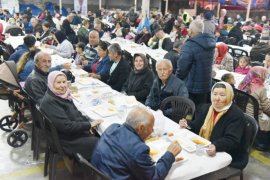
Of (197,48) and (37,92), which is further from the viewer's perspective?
(197,48)

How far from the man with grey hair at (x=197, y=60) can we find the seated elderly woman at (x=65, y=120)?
148cm

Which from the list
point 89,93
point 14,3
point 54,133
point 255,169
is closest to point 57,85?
point 54,133

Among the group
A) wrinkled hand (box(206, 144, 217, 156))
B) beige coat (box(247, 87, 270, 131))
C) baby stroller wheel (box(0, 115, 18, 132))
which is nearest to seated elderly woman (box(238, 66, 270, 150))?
beige coat (box(247, 87, 270, 131))

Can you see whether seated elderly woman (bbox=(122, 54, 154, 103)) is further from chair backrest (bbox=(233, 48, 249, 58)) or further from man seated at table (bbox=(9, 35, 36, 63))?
chair backrest (bbox=(233, 48, 249, 58))

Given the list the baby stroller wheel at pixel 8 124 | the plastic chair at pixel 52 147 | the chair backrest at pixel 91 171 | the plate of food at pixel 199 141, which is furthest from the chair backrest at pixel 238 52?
the chair backrest at pixel 91 171

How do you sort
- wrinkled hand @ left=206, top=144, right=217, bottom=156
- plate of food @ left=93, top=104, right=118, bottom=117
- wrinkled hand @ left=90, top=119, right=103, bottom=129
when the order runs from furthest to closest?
plate of food @ left=93, top=104, right=118, bottom=117 < wrinkled hand @ left=90, top=119, right=103, bottom=129 < wrinkled hand @ left=206, top=144, right=217, bottom=156

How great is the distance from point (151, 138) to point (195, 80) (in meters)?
1.58

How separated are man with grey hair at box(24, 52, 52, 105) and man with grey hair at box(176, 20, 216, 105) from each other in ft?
5.54

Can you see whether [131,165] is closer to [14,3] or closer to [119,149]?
[119,149]

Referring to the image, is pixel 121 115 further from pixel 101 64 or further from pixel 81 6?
pixel 81 6

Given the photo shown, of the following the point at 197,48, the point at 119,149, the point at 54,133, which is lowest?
the point at 54,133

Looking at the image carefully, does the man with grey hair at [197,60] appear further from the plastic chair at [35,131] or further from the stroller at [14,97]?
the stroller at [14,97]

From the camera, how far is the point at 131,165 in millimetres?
2004

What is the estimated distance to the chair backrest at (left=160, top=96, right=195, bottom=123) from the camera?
332 cm
